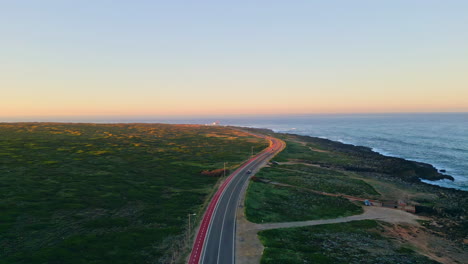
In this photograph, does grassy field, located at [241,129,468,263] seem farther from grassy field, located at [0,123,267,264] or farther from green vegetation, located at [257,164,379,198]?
grassy field, located at [0,123,267,264]

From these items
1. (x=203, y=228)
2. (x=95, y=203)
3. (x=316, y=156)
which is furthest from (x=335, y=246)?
(x=316, y=156)

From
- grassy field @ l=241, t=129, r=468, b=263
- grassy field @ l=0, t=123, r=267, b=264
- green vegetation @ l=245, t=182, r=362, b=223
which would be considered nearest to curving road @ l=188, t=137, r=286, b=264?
grassy field @ l=0, t=123, r=267, b=264

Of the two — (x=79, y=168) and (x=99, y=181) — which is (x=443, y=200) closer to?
(x=99, y=181)

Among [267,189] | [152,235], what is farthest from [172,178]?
[152,235]

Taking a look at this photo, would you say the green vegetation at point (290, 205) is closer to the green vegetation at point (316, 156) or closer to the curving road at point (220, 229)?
the curving road at point (220, 229)

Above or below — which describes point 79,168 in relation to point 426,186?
above

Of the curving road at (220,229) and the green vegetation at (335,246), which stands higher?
the curving road at (220,229)

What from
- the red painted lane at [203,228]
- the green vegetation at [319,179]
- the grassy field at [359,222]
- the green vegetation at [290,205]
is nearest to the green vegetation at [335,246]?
the grassy field at [359,222]
